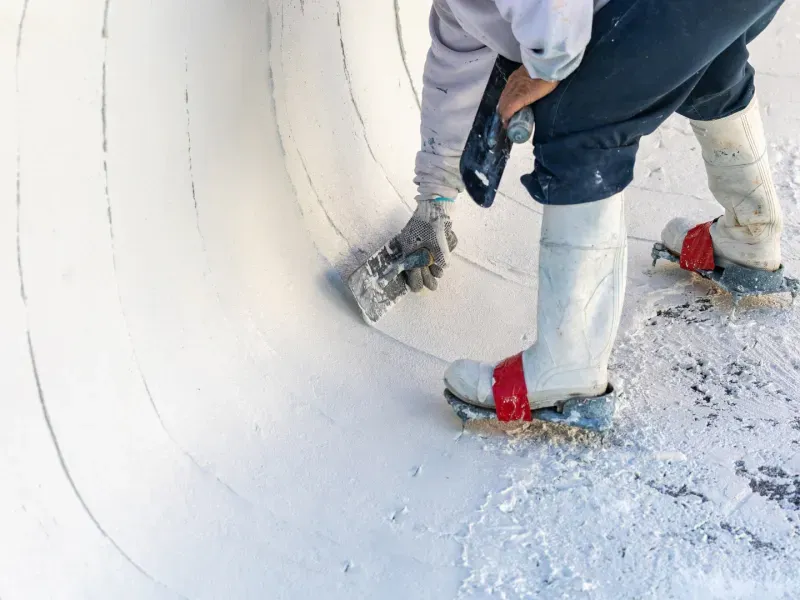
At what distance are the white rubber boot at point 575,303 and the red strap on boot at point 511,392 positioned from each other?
1cm

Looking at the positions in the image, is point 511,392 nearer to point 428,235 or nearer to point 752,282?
point 428,235

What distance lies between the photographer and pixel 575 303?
141cm

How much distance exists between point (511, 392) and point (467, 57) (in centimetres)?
71

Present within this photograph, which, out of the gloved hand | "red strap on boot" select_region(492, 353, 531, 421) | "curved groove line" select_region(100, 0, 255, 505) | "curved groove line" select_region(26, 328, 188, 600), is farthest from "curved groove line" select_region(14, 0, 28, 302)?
the gloved hand

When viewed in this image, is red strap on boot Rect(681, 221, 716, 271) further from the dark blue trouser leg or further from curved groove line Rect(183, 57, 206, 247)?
curved groove line Rect(183, 57, 206, 247)

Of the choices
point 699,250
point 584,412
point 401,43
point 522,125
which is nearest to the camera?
point 522,125

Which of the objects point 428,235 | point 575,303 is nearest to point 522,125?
point 575,303

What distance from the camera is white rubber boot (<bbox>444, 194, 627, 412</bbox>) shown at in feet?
4.50

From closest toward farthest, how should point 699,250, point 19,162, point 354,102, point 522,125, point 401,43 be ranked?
point 19,162
point 522,125
point 699,250
point 354,102
point 401,43

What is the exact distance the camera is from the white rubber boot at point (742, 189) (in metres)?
1.66

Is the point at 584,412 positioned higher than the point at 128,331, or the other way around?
the point at 128,331

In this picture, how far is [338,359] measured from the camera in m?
1.72

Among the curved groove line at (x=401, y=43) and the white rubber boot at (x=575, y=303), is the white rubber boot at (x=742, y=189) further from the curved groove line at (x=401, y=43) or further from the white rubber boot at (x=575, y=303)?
the curved groove line at (x=401, y=43)

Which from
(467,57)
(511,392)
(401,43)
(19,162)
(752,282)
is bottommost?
(752,282)
